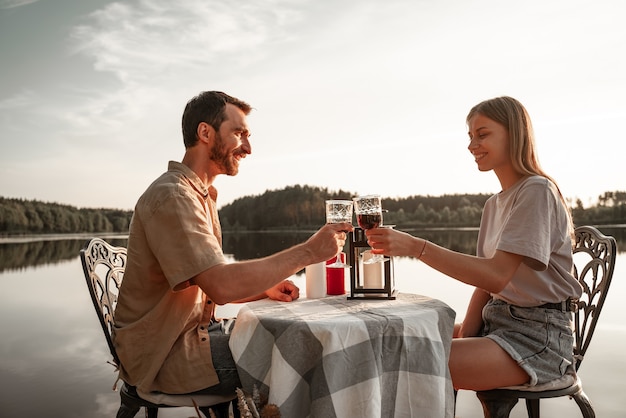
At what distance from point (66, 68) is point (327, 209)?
14700 millimetres

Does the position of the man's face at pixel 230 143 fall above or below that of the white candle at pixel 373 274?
above

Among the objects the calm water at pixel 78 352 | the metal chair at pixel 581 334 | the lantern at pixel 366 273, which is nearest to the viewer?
the metal chair at pixel 581 334

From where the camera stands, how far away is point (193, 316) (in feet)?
6.59

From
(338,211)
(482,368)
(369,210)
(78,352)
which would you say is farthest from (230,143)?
(78,352)

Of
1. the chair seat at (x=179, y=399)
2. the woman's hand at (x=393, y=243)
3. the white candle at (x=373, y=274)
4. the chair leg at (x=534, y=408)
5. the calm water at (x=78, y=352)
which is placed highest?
the woman's hand at (x=393, y=243)

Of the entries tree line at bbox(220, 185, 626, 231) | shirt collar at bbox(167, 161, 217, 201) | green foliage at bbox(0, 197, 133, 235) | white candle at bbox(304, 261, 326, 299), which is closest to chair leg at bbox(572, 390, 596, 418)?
white candle at bbox(304, 261, 326, 299)

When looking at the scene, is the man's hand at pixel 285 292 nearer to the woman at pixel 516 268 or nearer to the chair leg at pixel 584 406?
the woman at pixel 516 268

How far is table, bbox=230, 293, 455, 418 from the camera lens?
1597 mm

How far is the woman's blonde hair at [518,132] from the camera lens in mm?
2244

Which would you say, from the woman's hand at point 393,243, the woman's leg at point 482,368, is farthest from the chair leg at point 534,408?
the woman's hand at point 393,243

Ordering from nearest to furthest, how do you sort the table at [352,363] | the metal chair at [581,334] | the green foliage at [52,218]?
the table at [352,363] < the metal chair at [581,334] < the green foliage at [52,218]

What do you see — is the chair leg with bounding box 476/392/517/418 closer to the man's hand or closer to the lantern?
the lantern

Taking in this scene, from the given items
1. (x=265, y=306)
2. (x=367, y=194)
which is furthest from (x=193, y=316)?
(x=367, y=194)

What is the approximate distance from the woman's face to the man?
0.76 meters
